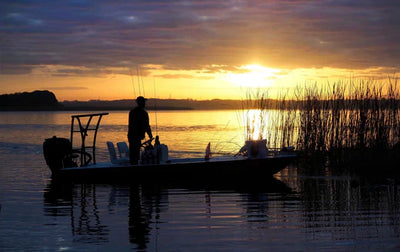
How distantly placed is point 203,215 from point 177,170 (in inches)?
170

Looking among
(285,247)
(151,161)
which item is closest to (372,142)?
(151,161)

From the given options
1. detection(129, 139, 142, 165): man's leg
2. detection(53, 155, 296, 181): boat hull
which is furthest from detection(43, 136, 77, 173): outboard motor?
detection(129, 139, 142, 165): man's leg

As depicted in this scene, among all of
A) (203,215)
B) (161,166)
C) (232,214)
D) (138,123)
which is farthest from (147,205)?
(138,123)

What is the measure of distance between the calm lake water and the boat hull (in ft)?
0.89

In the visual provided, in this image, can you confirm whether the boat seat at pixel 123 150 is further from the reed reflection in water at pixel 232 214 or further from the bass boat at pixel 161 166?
the reed reflection in water at pixel 232 214

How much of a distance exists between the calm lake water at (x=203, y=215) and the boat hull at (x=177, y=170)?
0.89 ft

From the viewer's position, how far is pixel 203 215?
27.9 feet

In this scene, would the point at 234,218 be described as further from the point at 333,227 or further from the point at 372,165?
the point at 372,165

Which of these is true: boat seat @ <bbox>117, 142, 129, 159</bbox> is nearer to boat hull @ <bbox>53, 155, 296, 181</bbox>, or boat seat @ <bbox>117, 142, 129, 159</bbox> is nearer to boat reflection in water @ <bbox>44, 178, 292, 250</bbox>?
boat hull @ <bbox>53, 155, 296, 181</bbox>

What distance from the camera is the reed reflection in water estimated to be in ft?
22.1

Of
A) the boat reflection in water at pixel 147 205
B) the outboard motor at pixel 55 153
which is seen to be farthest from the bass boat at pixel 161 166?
the boat reflection in water at pixel 147 205

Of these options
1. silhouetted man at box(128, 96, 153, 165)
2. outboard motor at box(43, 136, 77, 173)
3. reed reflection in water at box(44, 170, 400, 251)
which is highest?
silhouetted man at box(128, 96, 153, 165)

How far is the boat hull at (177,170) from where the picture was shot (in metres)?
12.7

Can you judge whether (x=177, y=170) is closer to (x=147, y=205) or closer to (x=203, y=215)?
(x=147, y=205)
